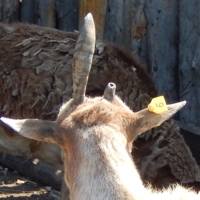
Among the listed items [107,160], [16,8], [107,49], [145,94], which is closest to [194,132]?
[145,94]

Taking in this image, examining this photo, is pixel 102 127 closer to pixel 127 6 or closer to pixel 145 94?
pixel 145 94

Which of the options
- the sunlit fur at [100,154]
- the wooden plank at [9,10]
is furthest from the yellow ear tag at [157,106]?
the wooden plank at [9,10]

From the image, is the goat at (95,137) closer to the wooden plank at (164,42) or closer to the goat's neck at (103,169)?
the goat's neck at (103,169)

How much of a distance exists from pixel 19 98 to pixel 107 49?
116cm

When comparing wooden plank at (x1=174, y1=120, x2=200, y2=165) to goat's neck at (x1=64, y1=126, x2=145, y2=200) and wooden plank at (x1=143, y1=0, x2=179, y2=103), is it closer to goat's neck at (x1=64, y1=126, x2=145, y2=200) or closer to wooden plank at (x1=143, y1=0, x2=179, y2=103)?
wooden plank at (x1=143, y1=0, x2=179, y2=103)

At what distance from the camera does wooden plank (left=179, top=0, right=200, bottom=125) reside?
8.07 m

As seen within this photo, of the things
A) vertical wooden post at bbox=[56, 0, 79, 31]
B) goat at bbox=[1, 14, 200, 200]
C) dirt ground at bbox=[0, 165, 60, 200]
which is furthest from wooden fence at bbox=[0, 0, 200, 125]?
goat at bbox=[1, 14, 200, 200]

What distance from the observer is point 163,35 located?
8.42 m

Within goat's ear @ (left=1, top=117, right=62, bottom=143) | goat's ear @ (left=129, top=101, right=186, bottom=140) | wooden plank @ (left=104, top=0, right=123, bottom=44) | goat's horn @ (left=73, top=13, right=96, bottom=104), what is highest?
wooden plank @ (left=104, top=0, right=123, bottom=44)

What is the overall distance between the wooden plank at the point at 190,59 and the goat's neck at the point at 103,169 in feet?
11.9

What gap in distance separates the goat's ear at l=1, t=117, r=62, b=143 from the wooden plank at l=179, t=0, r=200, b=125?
135 inches

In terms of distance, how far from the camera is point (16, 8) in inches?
385

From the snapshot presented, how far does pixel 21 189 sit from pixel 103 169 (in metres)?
4.62

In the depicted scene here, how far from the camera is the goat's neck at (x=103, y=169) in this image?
4.37 meters
